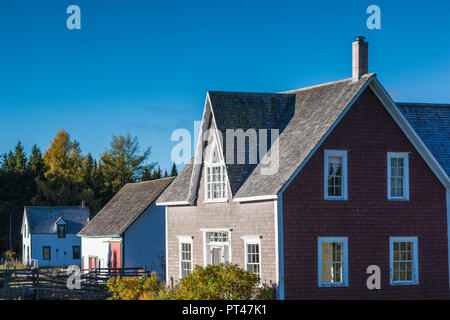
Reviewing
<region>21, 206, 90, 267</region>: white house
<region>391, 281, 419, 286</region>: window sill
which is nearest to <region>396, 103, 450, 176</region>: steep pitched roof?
<region>391, 281, 419, 286</region>: window sill

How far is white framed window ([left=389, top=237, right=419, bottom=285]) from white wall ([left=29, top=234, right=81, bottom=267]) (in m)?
54.8

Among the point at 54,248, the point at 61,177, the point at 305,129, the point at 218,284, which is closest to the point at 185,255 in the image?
the point at 218,284

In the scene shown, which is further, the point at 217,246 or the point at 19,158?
the point at 19,158

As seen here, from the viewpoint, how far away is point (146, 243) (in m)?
46.0

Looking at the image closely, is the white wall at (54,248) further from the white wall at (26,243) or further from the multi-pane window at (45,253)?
the white wall at (26,243)

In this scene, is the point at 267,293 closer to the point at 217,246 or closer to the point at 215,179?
the point at 217,246

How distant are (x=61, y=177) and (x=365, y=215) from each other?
76757mm

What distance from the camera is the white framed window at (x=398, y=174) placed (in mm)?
28422

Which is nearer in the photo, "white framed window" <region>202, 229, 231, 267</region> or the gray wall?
the gray wall

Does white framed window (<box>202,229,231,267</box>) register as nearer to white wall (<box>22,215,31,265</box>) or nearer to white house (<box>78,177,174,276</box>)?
white house (<box>78,177,174,276</box>)

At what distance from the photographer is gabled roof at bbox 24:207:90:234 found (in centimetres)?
7862

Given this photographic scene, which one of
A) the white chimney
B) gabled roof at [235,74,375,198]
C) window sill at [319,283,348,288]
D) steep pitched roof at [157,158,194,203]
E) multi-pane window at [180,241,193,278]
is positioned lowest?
window sill at [319,283,348,288]

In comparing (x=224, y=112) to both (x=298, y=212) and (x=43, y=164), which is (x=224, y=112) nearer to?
(x=298, y=212)
